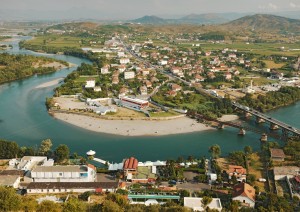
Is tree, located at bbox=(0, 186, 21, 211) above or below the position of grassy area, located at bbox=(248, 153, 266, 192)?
above

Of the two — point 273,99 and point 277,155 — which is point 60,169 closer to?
point 277,155

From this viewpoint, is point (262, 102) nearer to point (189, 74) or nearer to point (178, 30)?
point (189, 74)

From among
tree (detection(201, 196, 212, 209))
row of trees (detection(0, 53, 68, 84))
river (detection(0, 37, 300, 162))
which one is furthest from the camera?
row of trees (detection(0, 53, 68, 84))

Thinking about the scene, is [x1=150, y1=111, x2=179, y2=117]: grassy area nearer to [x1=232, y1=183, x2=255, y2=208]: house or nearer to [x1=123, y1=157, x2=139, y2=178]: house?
[x1=123, y1=157, x2=139, y2=178]: house


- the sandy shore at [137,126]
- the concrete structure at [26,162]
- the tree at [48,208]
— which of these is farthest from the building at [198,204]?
the sandy shore at [137,126]

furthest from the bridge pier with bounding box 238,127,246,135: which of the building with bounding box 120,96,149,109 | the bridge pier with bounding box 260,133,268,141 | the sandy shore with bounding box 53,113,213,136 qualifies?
the building with bounding box 120,96,149,109
